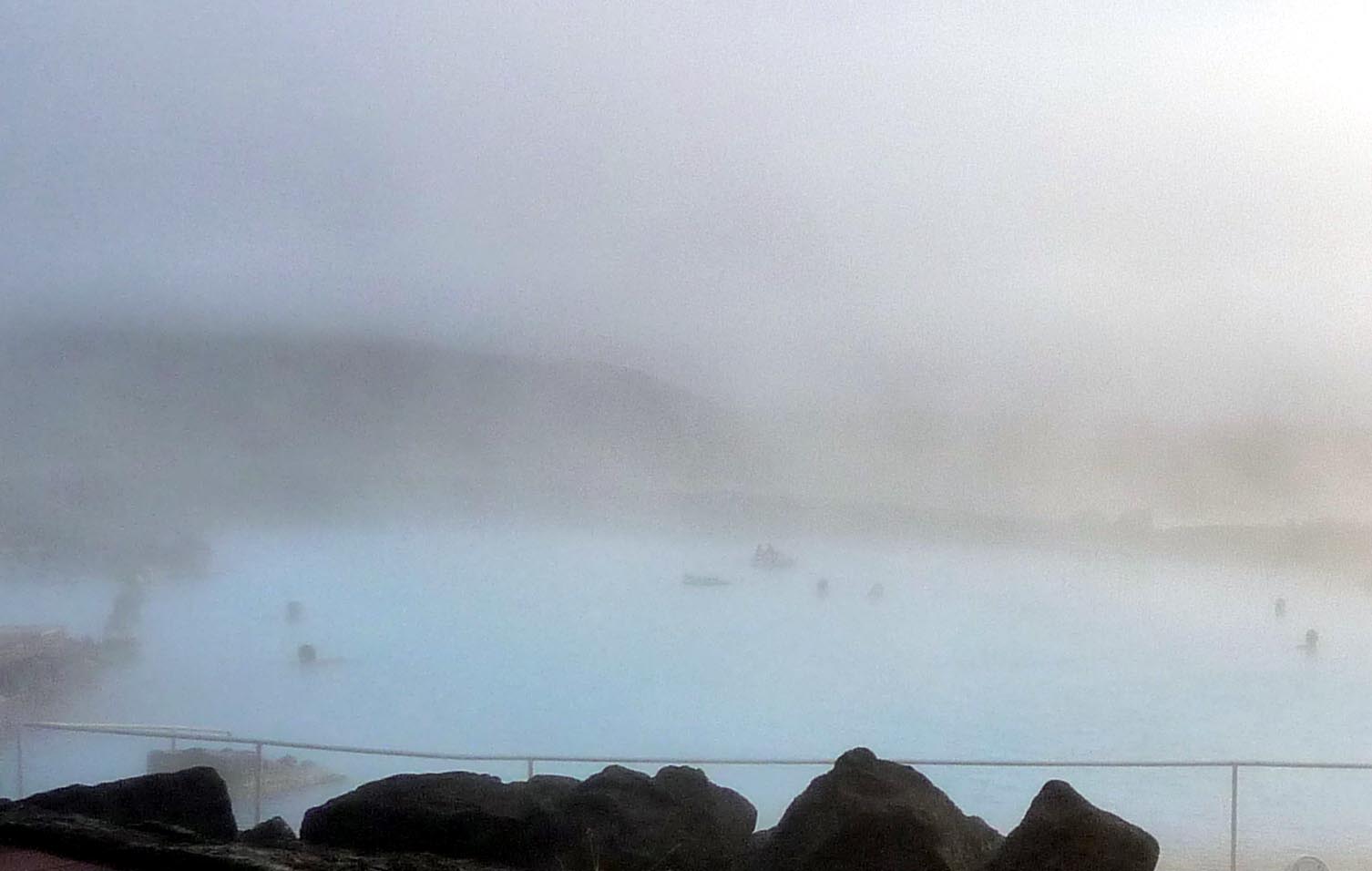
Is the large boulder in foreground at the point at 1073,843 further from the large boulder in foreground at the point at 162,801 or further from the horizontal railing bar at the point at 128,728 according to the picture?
the horizontal railing bar at the point at 128,728

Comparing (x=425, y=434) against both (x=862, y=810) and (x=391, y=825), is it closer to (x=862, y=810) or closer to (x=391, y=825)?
(x=391, y=825)

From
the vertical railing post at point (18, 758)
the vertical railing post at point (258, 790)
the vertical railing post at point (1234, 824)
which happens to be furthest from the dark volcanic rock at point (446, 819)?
the vertical railing post at point (1234, 824)

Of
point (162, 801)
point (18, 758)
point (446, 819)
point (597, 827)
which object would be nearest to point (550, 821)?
point (597, 827)

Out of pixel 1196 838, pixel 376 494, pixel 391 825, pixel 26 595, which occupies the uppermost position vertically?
pixel 376 494

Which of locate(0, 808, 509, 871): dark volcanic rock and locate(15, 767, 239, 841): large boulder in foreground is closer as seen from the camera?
locate(0, 808, 509, 871): dark volcanic rock

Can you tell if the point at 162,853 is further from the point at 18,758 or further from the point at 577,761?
the point at 18,758

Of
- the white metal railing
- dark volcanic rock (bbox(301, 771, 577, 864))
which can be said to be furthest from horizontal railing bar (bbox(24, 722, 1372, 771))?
dark volcanic rock (bbox(301, 771, 577, 864))

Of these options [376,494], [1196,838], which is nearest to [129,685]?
[376,494]

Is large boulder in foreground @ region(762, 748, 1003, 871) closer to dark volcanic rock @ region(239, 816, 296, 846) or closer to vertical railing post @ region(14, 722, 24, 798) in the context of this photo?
dark volcanic rock @ region(239, 816, 296, 846)

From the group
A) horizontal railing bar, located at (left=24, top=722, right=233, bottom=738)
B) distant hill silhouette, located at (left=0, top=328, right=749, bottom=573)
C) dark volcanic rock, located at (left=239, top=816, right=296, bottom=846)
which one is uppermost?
distant hill silhouette, located at (left=0, top=328, right=749, bottom=573)

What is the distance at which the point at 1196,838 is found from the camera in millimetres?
3033

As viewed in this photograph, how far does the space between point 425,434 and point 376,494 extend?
0.29m

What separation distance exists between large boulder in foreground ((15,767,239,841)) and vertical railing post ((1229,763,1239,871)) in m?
2.56

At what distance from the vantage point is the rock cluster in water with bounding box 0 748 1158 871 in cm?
184
